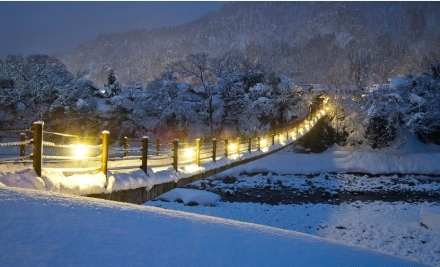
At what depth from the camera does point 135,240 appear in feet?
11.9

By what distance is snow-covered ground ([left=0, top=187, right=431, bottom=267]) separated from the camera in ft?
10.4

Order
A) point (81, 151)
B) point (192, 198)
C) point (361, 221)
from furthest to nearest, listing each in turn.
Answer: point (192, 198)
point (361, 221)
point (81, 151)

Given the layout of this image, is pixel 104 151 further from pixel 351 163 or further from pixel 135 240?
pixel 351 163

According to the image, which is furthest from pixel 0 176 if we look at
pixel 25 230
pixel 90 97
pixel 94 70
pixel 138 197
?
pixel 94 70

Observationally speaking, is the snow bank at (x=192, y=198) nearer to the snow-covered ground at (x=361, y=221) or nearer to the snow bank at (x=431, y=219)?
the snow-covered ground at (x=361, y=221)

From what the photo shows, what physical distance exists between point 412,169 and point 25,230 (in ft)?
111

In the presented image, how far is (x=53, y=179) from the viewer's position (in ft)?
20.5

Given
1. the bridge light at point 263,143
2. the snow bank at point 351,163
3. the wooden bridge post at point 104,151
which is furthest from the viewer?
the snow bank at point 351,163

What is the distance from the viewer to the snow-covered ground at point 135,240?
317 centimetres

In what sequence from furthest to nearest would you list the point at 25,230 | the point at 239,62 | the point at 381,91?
1. the point at 239,62
2. the point at 381,91
3. the point at 25,230

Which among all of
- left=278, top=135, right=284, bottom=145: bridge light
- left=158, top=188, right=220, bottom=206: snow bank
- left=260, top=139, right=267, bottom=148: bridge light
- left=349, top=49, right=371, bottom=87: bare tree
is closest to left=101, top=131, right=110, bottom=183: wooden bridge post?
left=158, top=188, right=220, bottom=206: snow bank

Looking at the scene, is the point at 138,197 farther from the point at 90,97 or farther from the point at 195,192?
the point at 90,97

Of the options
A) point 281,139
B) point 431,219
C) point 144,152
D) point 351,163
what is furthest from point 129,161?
point 351,163

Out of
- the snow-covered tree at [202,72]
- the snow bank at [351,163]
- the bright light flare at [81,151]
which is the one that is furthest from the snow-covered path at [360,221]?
the snow-covered tree at [202,72]
